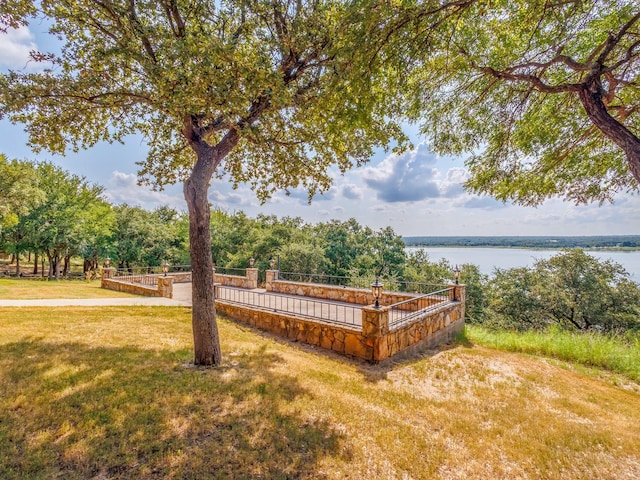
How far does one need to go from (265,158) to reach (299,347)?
4.71 meters

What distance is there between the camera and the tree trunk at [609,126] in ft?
11.1

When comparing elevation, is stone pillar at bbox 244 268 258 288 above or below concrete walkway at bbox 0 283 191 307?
above

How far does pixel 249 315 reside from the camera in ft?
30.7

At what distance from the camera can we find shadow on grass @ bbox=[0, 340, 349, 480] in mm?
2633

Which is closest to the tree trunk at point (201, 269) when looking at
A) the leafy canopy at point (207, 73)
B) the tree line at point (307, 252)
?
the leafy canopy at point (207, 73)

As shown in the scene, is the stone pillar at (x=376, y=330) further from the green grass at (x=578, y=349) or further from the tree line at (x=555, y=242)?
the tree line at (x=555, y=242)

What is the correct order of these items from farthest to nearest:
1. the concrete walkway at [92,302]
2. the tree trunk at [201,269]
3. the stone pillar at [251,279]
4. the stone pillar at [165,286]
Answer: the stone pillar at [251,279] < the stone pillar at [165,286] < the concrete walkway at [92,302] < the tree trunk at [201,269]

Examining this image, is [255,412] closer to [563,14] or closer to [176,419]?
[176,419]

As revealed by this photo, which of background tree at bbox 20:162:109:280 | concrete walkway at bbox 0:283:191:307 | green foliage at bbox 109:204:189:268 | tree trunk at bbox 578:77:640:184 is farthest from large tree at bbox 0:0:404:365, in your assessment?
green foliage at bbox 109:204:189:268

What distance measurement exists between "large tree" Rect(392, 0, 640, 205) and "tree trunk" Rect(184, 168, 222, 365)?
3.47 m

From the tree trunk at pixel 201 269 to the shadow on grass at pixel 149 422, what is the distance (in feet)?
1.19

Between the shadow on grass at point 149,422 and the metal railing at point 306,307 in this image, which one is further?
the metal railing at point 306,307

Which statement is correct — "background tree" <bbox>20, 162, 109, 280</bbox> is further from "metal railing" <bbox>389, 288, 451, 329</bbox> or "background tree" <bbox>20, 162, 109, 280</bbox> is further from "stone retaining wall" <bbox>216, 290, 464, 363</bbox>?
"metal railing" <bbox>389, 288, 451, 329</bbox>

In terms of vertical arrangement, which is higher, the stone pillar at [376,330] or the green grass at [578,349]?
the stone pillar at [376,330]
